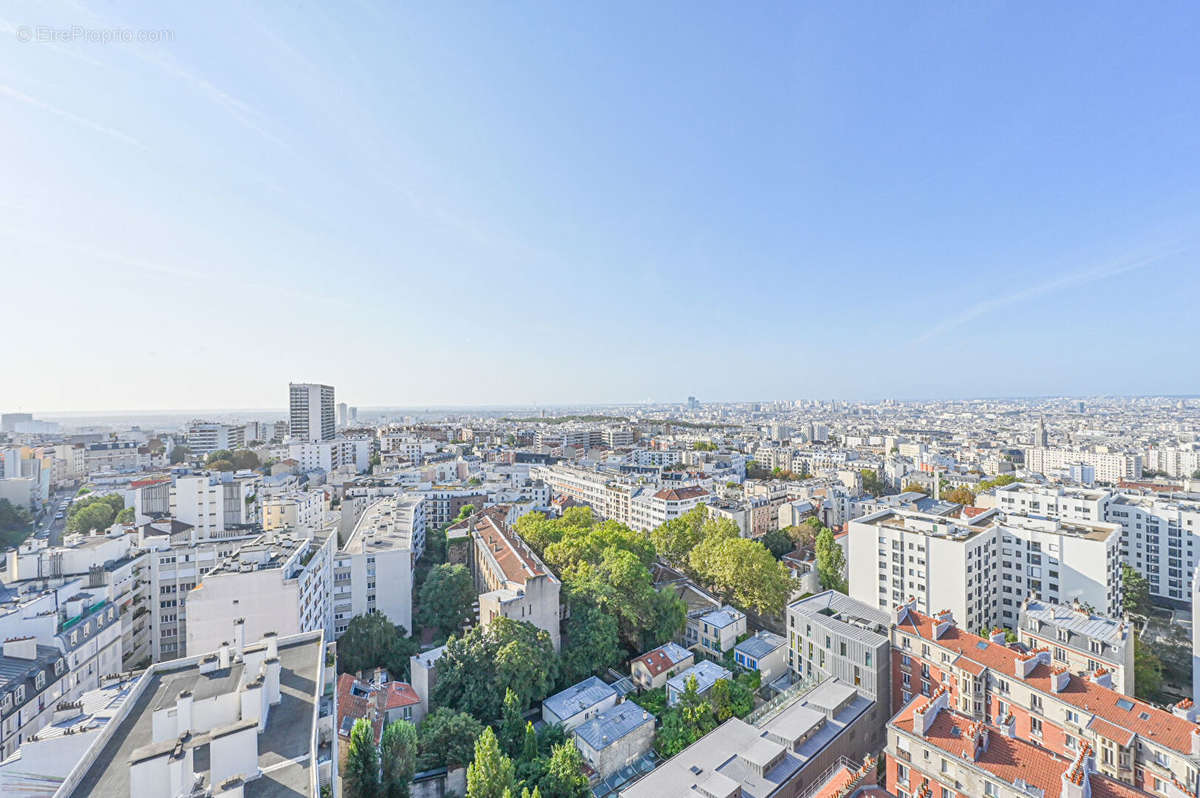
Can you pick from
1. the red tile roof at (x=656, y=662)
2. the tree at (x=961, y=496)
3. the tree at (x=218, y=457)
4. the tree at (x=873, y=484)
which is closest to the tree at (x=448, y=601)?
the red tile roof at (x=656, y=662)

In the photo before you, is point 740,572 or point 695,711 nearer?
point 695,711

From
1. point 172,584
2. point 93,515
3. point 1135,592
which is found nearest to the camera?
point 172,584

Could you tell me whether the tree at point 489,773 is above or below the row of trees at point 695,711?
above

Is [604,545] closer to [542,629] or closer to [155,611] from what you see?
[542,629]

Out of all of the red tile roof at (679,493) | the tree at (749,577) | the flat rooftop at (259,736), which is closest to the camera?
the flat rooftop at (259,736)

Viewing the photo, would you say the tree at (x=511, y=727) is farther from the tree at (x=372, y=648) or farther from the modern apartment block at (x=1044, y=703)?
the modern apartment block at (x=1044, y=703)

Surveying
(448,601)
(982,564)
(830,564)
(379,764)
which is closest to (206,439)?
(448,601)

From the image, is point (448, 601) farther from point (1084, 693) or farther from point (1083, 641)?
point (1083, 641)

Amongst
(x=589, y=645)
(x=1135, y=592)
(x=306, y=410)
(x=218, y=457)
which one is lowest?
(x=1135, y=592)
